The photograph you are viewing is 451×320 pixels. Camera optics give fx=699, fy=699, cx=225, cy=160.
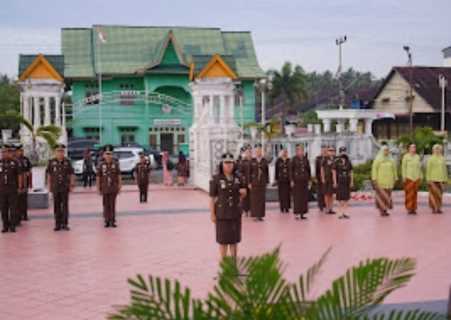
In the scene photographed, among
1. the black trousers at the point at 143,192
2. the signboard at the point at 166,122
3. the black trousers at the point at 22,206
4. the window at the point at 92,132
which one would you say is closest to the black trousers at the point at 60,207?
the black trousers at the point at 22,206

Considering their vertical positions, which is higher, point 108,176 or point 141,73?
point 141,73

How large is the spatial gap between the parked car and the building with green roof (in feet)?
17.3

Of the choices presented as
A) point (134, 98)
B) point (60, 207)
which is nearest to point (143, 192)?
point (60, 207)

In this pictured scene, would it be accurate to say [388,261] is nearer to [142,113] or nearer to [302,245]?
[302,245]

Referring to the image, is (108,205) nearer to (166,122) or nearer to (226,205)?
(226,205)

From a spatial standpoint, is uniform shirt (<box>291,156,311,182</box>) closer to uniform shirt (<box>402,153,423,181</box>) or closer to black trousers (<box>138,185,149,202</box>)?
uniform shirt (<box>402,153,423,181</box>)

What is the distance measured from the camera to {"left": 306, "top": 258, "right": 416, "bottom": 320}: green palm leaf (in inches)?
107

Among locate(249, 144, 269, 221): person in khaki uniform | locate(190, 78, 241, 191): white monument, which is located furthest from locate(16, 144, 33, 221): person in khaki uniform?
locate(190, 78, 241, 191): white monument

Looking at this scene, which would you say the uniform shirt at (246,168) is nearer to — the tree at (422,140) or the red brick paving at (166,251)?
the red brick paving at (166,251)

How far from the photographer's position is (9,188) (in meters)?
12.2

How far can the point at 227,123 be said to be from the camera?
19.8 meters

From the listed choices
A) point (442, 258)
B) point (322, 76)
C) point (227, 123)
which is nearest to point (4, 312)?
point (442, 258)

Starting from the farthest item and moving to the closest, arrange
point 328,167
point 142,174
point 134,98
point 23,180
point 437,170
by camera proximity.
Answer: point 134,98 < point 142,174 < point 437,170 < point 328,167 < point 23,180

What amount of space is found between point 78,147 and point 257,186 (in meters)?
18.5
